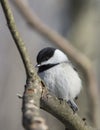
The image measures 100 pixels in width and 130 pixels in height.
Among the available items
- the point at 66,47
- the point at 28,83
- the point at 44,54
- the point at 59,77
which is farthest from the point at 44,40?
the point at 28,83

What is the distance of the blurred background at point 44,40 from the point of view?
451 centimetres

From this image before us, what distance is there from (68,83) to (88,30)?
2.15 meters

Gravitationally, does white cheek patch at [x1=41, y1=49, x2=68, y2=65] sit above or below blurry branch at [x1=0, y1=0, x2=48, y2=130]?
above

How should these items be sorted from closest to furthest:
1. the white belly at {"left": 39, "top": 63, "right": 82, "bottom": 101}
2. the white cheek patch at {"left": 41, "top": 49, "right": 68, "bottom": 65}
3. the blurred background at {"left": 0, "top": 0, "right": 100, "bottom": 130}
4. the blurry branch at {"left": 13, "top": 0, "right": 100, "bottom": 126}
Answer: the white belly at {"left": 39, "top": 63, "right": 82, "bottom": 101}
the white cheek patch at {"left": 41, "top": 49, "right": 68, "bottom": 65}
the blurry branch at {"left": 13, "top": 0, "right": 100, "bottom": 126}
the blurred background at {"left": 0, "top": 0, "right": 100, "bottom": 130}

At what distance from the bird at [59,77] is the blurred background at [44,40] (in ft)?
3.40

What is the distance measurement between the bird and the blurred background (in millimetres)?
1036

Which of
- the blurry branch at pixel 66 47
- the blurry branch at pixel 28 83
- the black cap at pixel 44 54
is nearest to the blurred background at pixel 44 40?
the blurry branch at pixel 66 47

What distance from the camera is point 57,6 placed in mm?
5594

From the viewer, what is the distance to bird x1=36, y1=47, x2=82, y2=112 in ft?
9.91

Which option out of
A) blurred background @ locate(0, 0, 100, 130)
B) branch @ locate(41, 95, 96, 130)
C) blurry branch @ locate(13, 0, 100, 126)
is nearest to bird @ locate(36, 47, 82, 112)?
blurry branch @ locate(13, 0, 100, 126)

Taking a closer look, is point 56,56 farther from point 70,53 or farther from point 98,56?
point 98,56

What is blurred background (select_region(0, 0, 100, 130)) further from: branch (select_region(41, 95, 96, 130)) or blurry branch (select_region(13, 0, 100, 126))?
branch (select_region(41, 95, 96, 130))

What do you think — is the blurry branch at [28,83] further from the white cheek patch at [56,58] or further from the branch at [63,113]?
the white cheek patch at [56,58]

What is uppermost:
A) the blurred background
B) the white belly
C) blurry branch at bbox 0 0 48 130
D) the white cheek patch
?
the blurred background
